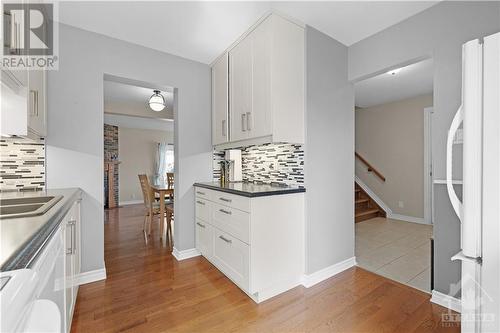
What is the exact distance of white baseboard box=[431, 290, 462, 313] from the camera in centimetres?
172

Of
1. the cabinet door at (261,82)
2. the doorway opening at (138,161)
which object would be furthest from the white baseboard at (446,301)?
the doorway opening at (138,161)

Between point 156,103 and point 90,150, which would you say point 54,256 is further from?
point 156,103

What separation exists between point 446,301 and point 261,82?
2405 millimetres

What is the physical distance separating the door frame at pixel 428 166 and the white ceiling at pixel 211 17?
2.99m

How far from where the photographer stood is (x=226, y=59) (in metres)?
2.67

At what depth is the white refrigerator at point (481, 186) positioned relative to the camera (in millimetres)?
934

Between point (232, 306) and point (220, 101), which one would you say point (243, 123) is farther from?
point (232, 306)

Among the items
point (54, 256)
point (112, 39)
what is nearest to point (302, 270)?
point (54, 256)

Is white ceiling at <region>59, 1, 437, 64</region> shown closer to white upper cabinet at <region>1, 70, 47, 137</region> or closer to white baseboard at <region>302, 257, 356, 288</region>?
white upper cabinet at <region>1, 70, 47, 137</region>

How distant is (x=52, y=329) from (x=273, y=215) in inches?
60.5

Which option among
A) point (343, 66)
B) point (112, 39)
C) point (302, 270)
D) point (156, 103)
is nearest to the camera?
point (302, 270)

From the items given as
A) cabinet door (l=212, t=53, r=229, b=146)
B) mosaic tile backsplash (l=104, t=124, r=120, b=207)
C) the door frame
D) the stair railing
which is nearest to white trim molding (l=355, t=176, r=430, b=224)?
the door frame

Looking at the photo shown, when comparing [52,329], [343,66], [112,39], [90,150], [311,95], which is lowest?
[52,329]

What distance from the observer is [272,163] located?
266cm
